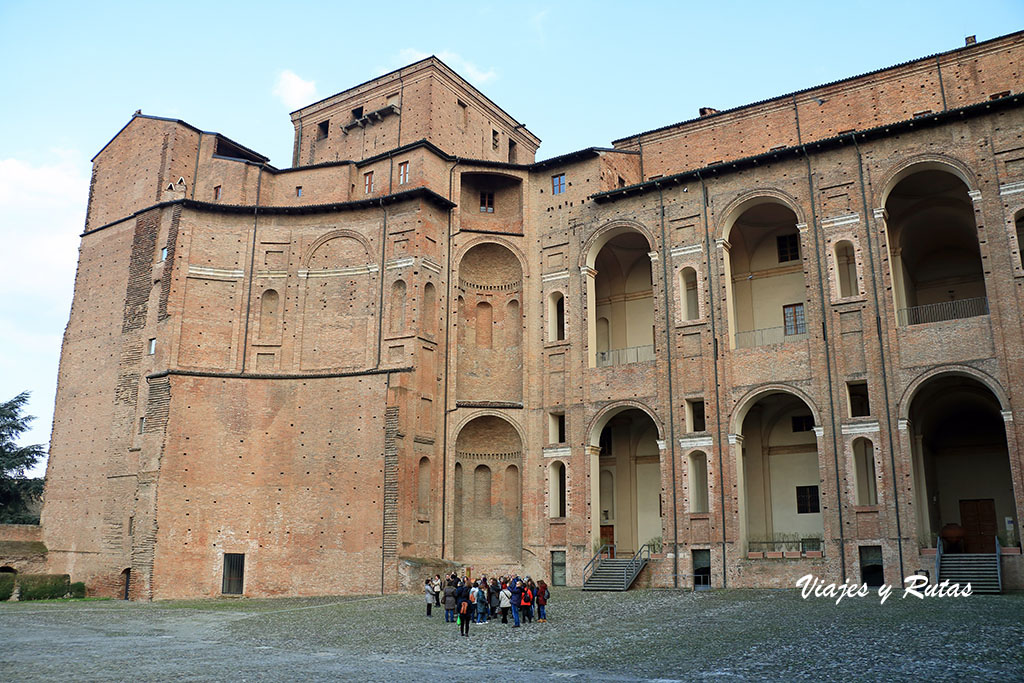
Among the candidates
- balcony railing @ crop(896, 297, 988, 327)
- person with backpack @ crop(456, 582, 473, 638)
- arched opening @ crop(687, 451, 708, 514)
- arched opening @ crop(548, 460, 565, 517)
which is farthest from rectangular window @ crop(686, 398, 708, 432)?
person with backpack @ crop(456, 582, 473, 638)

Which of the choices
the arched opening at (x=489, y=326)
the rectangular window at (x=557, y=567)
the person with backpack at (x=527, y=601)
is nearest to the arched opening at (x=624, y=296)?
the arched opening at (x=489, y=326)

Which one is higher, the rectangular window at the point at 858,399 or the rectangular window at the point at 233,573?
the rectangular window at the point at 858,399

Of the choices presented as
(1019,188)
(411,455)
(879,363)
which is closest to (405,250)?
(411,455)

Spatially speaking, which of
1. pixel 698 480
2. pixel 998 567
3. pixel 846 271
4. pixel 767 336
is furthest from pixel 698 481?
pixel 998 567

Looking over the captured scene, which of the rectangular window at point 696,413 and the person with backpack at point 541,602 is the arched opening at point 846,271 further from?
the person with backpack at point 541,602

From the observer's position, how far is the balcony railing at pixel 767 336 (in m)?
28.1

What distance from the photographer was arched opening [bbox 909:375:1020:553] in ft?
85.3

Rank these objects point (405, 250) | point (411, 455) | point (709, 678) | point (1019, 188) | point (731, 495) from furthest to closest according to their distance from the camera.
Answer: point (405, 250), point (411, 455), point (731, 495), point (1019, 188), point (709, 678)

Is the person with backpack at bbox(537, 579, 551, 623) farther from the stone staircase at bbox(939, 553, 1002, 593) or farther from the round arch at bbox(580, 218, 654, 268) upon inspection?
the round arch at bbox(580, 218, 654, 268)

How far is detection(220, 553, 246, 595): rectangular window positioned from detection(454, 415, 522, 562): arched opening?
7.14m

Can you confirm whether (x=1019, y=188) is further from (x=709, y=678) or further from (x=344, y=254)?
(x=344, y=254)

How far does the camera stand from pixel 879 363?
2377 cm

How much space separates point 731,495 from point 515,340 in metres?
9.94

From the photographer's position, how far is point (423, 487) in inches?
1126
